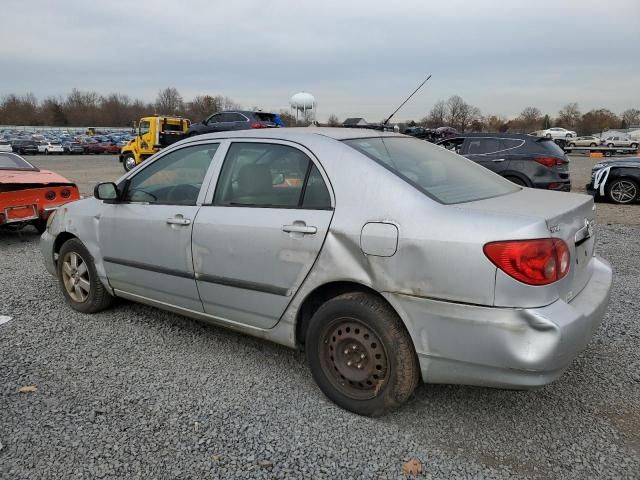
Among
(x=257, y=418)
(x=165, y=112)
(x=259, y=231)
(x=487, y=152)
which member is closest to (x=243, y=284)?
(x=259, y=231)

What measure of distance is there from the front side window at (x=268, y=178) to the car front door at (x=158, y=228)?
0.69 ft

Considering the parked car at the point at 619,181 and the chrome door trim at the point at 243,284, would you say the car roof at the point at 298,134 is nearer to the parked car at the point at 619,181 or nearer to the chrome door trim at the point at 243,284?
the chrome door trim at the point at 243,284

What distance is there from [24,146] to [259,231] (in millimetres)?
46359

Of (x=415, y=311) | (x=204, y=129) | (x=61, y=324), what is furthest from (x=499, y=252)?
(x=204, y=129)

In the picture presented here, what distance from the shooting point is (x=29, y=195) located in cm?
716

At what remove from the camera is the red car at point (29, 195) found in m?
6.93

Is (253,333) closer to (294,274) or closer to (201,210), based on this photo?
(294,274)

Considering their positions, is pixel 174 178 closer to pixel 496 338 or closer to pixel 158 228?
pixel 158 228

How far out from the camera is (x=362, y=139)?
312cm

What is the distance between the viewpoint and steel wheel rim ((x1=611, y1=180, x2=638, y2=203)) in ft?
37.0

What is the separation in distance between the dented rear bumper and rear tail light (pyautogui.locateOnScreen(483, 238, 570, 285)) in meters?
0.15

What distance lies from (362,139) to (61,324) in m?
2.97

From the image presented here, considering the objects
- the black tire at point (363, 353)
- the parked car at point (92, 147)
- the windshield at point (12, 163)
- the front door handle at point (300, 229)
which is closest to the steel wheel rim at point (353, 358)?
the black tire at point (363, 353)

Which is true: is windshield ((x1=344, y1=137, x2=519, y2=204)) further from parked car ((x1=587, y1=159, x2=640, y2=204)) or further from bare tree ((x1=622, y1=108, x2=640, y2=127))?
bare tree ((x1=622, y1=108, x2=640, y2=127))
